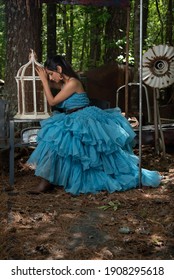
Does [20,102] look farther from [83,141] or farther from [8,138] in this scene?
[83,141]

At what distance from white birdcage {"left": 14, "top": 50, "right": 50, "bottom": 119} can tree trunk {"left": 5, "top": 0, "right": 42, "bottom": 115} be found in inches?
32.5

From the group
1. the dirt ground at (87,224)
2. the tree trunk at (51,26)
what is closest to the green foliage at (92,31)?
the tree trunk at (51,26)

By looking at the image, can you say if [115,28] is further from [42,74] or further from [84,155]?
[84,155]

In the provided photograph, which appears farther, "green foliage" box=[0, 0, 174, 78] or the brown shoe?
"green foliage" box=[0, 0, 174, 78]

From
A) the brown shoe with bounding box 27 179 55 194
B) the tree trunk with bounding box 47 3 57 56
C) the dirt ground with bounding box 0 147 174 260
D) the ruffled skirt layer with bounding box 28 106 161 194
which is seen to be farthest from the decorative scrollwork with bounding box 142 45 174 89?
the tree trunk with bounding box 47 3 57 56

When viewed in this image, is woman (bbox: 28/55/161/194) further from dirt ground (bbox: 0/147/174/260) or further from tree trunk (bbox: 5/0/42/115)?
tree trunk (bbox: 5/0/42/115)

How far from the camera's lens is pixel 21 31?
18.6 ft

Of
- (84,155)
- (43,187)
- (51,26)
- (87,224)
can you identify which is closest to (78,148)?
(84,155)

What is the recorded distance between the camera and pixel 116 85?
8.88 m

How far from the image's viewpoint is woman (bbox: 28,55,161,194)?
4445mm

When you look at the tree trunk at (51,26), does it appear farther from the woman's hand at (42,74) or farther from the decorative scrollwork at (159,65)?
the woman's hand at (42,74)

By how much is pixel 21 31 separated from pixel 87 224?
9.70 ft
